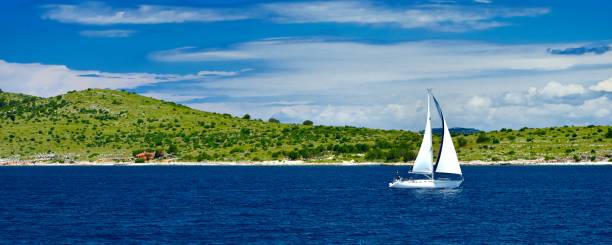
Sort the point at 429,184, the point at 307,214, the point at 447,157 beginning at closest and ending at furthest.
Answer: the point at 307,214
the point at 447,157
the point at 429,184

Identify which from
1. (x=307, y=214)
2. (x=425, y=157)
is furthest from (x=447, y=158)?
(x=307, y=214)

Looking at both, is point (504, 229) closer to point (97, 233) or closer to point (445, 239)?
point (445, 239)

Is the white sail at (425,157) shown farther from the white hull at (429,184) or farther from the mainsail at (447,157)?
the white hull at (429,184)

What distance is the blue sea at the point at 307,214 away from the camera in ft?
241

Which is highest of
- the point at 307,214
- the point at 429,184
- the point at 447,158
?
the point at 447,158

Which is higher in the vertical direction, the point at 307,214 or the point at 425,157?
the point at 425,157

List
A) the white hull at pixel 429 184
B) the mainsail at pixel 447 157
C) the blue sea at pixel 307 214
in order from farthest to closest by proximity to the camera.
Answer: the white hull at pixel 429 184, the mainsail at pixel 447 157, the blue sea at pixel 307 214

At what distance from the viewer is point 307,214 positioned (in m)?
92.9

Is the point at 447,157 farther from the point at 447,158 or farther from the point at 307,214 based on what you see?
the point at 307,214

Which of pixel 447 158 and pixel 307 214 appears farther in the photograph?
pixel 447 158

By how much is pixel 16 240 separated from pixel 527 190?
3352 inches

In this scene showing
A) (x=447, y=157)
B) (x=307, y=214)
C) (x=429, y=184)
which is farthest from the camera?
(x=429, y=184)

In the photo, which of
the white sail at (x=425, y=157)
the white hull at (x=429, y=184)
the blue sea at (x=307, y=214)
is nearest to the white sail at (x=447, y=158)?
the white sail at (x=425, y=157)

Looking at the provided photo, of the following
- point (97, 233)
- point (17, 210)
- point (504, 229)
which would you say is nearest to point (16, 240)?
point (97, 233)
